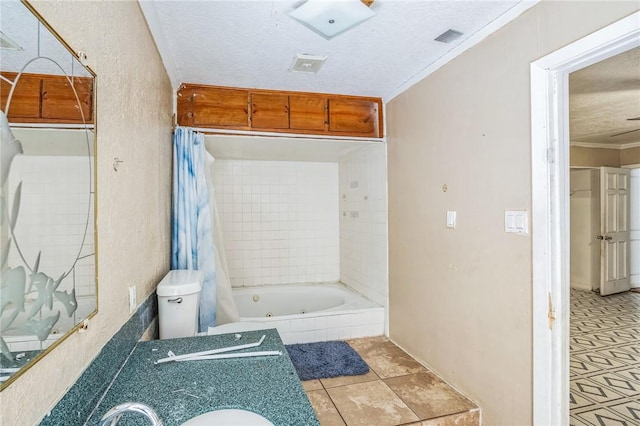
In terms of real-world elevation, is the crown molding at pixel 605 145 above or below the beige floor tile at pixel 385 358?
above

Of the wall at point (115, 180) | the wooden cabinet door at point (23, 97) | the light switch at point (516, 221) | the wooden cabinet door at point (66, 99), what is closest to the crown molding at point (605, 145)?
the light switch at point (516, 221)

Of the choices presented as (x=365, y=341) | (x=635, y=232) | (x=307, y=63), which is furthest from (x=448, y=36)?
(x=635, y=232)

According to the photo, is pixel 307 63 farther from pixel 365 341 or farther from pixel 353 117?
pixel 365 341

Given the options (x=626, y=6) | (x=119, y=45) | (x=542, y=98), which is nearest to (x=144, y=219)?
(x=119, y=45)

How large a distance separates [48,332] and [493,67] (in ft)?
7.03

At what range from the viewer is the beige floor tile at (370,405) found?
1.89m

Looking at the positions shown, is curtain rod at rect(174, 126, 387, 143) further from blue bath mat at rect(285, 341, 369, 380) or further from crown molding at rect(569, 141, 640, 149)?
crown molding at rect(569, 141, 640, 149)

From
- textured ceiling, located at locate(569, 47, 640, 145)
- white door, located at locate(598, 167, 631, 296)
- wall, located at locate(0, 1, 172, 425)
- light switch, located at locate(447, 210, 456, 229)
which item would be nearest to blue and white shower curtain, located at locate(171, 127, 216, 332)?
wall, located at locate(0, 1, 172, 425)

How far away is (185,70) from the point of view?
2.42m

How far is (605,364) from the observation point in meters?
2.82

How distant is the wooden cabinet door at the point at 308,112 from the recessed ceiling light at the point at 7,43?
91.7 inches

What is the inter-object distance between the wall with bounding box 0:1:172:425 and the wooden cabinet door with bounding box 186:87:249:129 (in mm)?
710

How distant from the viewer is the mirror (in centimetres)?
61

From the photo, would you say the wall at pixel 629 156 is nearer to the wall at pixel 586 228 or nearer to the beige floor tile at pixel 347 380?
the wall at pixel 586 228
